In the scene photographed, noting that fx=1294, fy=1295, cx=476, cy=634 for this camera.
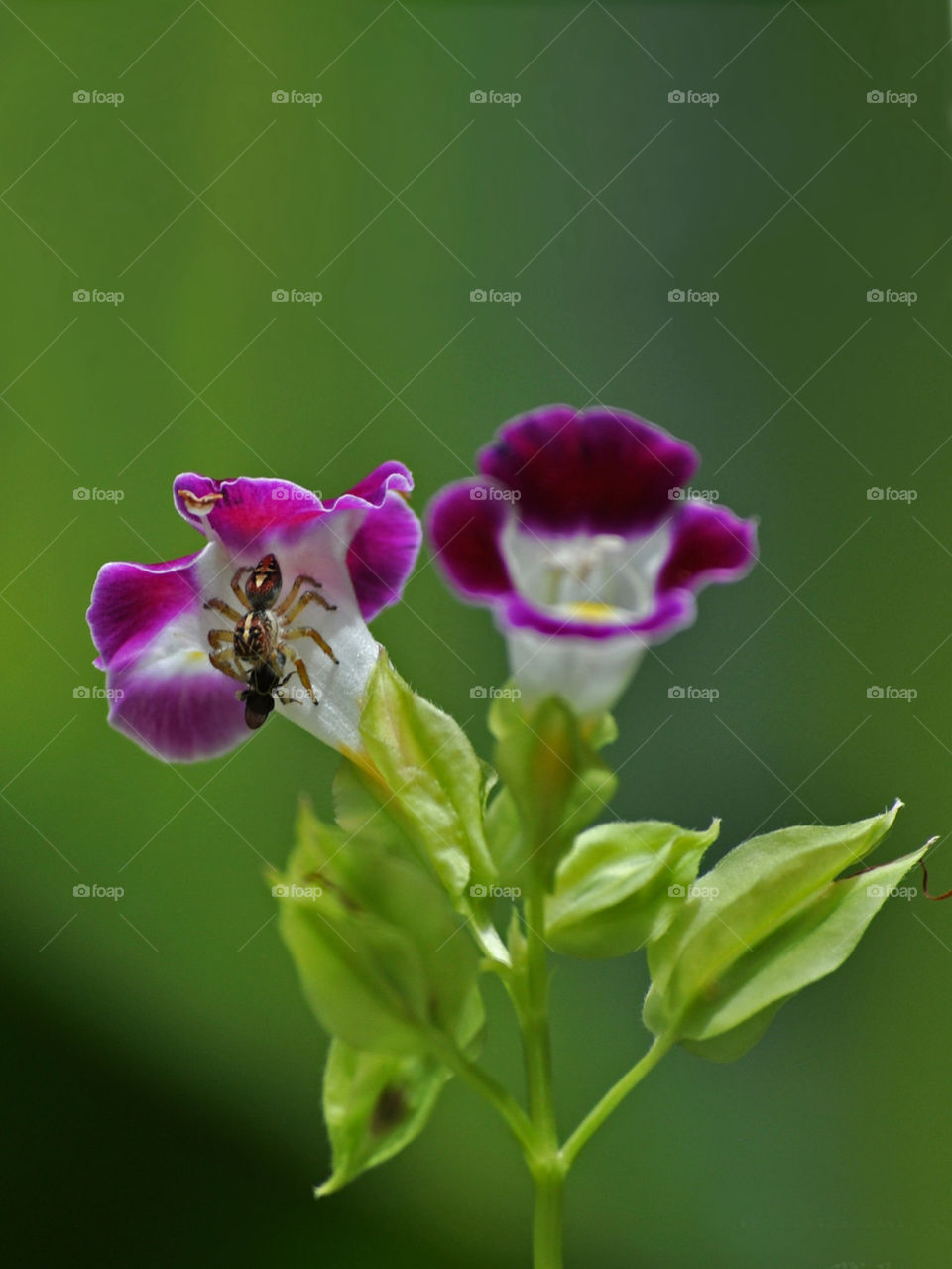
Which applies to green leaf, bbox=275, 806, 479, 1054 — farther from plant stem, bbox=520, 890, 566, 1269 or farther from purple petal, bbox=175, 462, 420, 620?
purple petal, bbox=175, 462, 420, 620

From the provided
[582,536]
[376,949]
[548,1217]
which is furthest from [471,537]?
[548,1217]

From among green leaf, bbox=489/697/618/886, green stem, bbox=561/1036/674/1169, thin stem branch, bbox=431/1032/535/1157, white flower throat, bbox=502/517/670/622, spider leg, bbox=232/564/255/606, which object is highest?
white flower throat, bbox=502/517/670/622

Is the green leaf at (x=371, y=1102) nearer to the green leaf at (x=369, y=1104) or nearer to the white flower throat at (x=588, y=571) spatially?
the green leaf at (x=369, y=1104)

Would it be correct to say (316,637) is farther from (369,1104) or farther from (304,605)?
(369,1104)

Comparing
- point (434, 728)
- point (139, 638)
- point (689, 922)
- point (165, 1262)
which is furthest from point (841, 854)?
point (165, 1262)

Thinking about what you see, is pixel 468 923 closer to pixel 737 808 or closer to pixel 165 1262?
pixel 737 808

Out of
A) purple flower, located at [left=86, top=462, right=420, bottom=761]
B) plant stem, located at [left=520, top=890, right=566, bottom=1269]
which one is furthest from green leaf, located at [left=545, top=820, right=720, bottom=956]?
purple flower, located at [left=86, top=462, right=420, bottom=761]
